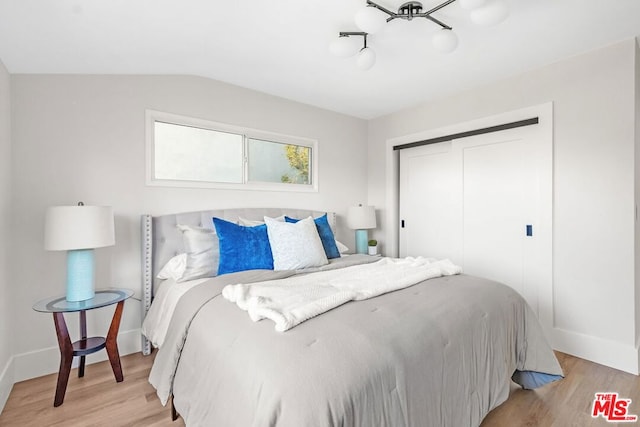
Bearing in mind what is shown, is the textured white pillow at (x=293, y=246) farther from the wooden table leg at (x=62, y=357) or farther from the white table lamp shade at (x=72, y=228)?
the wooden table leg at (x=62, y=357)

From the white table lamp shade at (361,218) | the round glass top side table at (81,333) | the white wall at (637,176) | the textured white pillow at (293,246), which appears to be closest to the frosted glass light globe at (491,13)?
the white wall at (637,176)

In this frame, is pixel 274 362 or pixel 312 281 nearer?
pixel 274 362

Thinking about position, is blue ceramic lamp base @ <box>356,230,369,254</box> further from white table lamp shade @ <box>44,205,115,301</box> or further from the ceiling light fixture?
white table lamp shade @ <box>44,205,115,301</box>

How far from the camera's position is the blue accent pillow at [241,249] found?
2.26 meters

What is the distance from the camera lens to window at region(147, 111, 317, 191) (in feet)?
8.84

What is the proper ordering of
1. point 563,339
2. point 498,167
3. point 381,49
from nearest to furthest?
point 381,49
point 563,339
point 498,167

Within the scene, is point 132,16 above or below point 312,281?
above

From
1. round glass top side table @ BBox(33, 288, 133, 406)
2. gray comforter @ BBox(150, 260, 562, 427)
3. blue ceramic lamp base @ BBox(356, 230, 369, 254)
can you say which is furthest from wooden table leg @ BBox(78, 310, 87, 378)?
blue ceramic lamp base @ BBox(356, 230, 369, 254)

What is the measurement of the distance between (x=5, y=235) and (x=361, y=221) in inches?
118

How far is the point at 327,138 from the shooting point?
3803 millimetres

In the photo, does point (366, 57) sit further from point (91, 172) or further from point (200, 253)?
point (91, 172)

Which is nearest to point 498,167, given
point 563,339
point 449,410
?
point 563,339

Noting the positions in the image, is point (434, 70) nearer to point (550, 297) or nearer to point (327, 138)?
point (327, 138)

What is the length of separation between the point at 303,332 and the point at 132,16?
6.25 feet
